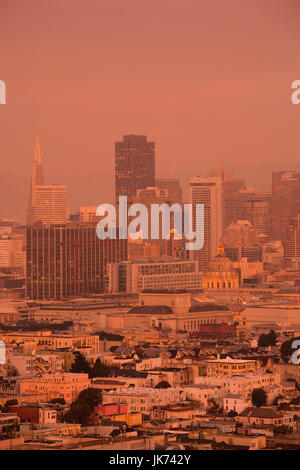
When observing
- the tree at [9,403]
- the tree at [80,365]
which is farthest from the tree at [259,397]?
the tree at [80,365]

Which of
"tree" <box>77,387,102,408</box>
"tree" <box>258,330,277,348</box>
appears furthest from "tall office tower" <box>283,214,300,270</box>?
"tree" <box>77,387,102,408</box>

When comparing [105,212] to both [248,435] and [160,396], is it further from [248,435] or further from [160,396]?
[248,435]

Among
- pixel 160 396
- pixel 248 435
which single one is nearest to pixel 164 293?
pixel 160 396

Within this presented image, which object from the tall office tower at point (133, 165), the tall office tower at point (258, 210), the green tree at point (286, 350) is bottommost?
the green tree at point (286, 350)

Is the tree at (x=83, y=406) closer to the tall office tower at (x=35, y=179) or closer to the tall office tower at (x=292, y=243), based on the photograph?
the tall office tower at (x=35, y=179)

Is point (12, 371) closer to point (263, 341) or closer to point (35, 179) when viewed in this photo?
point (263, 341)

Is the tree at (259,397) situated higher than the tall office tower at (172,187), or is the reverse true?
the tall office tower at (172,187)

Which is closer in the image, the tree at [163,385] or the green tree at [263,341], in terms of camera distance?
the tree at [163,385]

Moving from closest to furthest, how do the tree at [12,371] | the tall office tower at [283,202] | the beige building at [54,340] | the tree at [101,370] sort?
the tree at [101,370], the tree at [12,371], the beige building at [54,340], the tall office tower at [283,202]
